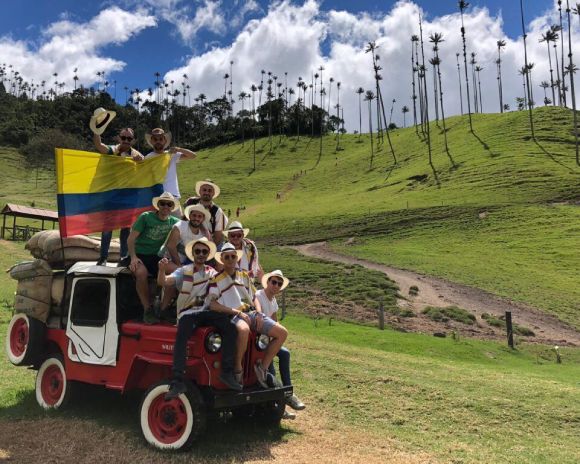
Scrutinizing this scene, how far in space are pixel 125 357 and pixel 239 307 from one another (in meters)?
1.82

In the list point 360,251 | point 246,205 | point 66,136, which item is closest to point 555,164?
point 360,251

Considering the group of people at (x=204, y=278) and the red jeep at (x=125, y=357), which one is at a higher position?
the group of people at (x=204, y=278)

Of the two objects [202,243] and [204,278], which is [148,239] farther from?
[204,278]

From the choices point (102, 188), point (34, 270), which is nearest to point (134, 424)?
point (34, 270)

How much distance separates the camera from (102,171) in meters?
8.86

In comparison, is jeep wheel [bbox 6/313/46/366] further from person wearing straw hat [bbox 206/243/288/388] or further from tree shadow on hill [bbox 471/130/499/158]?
tree shadow on hill [bbox 471/130/499/158]

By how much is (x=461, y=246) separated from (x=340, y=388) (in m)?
35.2

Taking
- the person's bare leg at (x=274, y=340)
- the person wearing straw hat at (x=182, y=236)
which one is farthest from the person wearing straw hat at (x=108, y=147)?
the person's bare leg at (x=274, y=340)

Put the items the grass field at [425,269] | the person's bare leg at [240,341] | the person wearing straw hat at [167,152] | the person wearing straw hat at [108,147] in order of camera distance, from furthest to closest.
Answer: the person wearing straw hat at [167,152] → the person wearing straw hat at [108,147] → the grass field at [425,269] → the person's bare leg at [240,341]

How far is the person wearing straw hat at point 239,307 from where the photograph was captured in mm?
6668

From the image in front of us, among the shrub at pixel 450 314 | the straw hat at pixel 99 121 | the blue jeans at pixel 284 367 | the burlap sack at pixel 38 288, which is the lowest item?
the shrub at pixel 450 314

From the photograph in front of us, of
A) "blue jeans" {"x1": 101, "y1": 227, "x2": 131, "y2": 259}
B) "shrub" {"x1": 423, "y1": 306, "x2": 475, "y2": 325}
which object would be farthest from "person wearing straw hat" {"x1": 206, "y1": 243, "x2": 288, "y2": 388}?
"shrub" {"x1": 423, "y1": 306, "x2": 475, "y2": 325}

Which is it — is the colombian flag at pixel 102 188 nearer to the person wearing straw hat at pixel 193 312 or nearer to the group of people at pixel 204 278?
the group of people at pixel 204 278

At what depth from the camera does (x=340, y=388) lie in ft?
33.5
